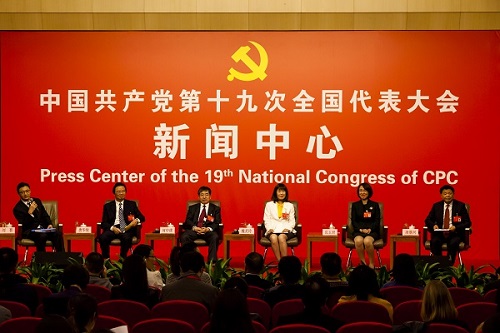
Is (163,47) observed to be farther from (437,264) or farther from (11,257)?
(11,257)

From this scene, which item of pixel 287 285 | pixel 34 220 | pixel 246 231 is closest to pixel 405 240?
pixel 246 231

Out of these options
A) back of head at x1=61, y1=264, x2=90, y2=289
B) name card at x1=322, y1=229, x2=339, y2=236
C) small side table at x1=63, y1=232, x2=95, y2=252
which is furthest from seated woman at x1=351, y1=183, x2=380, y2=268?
back of head at x1=61, y1=264, x2=90, y2=289

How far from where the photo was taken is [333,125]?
412 inches

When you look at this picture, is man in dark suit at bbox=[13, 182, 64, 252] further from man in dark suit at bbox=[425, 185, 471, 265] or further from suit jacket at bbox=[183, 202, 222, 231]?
man in dark suit at bbox=[425, 185, 471, 265]

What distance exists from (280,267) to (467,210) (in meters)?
4.29

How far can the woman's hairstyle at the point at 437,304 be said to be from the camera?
176 inches

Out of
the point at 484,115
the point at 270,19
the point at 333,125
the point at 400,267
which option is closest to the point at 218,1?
the point at 270,19

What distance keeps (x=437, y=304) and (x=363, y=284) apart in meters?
0.80

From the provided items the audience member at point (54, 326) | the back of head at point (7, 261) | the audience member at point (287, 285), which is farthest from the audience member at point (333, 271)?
the audience member at point (54, 326)

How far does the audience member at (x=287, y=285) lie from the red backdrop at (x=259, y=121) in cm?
487

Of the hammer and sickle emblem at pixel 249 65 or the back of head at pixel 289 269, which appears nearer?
the back of head at pixel 289 269

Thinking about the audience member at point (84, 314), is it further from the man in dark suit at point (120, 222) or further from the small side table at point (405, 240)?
the small side table at point (405, 240)

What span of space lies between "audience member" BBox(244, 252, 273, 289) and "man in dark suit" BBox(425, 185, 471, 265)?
11.3ft

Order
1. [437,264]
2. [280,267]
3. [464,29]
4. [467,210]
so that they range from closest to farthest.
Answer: [280,267], [437,264], [467,210], [464,29]
